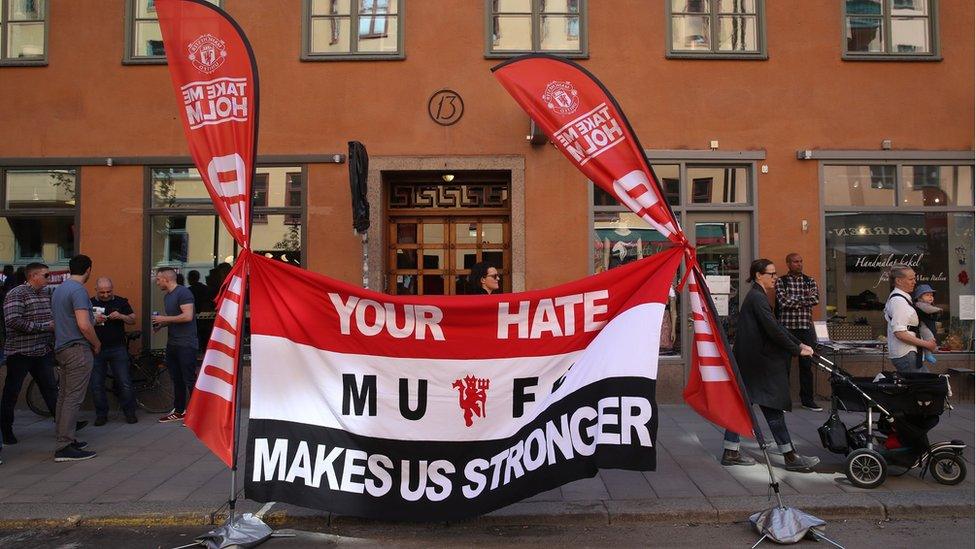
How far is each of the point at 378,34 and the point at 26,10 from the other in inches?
198

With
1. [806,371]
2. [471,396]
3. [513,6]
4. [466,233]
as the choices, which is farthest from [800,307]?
[471,396]

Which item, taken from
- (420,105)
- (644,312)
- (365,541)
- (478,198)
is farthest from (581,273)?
(365,541)

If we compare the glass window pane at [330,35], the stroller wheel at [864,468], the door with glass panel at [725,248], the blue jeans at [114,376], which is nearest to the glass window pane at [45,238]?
the blue jeans at [114,376]

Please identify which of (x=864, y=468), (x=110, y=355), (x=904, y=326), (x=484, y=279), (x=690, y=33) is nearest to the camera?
(x=864, y=468)

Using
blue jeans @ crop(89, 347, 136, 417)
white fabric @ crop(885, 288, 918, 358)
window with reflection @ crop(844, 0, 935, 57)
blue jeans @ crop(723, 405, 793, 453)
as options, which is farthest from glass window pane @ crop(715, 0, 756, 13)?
blue jeans @ crop(89, 347, 136, 417)

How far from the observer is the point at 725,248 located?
10008 mm

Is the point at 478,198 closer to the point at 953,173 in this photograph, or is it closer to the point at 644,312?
the point at 644,312

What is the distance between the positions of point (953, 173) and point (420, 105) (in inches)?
298

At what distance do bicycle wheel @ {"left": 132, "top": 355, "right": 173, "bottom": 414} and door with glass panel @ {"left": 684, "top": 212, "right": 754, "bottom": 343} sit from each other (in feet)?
24.5

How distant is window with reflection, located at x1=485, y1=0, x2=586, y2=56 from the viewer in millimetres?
9914

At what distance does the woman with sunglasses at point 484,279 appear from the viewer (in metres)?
7.84

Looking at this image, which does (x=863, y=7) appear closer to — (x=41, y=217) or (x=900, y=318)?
(x=900, y=318)

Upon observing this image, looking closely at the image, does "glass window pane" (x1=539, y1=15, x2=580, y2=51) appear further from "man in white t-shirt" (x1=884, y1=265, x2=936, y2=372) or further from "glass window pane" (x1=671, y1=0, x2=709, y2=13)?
"man in white t-shirt" (x1=884, y1=265, x2=936, y2=372)

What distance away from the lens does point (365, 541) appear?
5309mm
